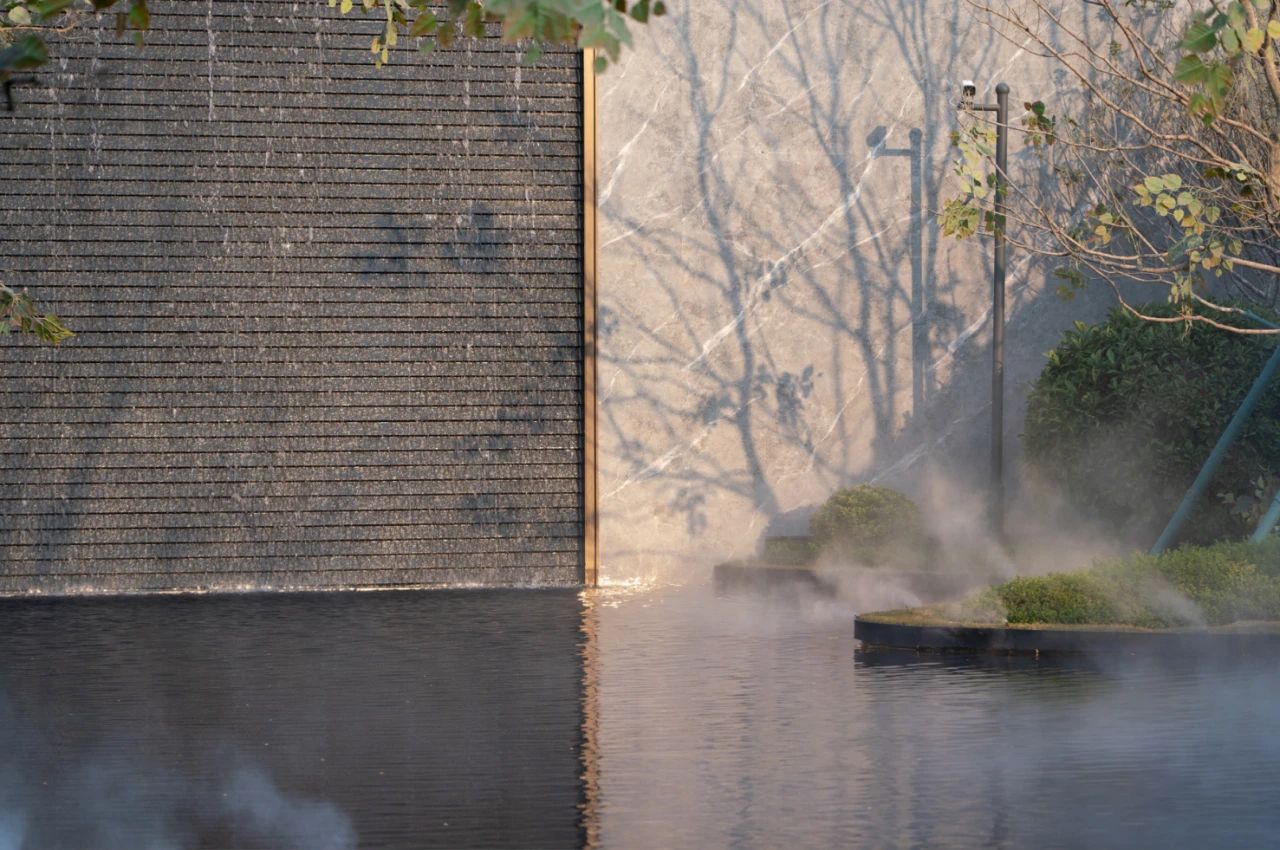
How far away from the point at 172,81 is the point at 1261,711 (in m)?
11.9

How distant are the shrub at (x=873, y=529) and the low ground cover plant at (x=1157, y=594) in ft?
15.5

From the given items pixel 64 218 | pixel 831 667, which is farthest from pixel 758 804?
pixel 64 218

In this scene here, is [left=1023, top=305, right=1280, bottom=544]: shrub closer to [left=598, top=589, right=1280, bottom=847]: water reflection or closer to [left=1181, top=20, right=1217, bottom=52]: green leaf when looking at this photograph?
[left=598, top=589, right=1280, bottom=847]: water reflection

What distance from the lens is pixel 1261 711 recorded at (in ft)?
29.7

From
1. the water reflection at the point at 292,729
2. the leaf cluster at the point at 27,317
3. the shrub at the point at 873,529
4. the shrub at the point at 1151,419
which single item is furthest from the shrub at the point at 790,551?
the leaf cluster at the point at 27,317

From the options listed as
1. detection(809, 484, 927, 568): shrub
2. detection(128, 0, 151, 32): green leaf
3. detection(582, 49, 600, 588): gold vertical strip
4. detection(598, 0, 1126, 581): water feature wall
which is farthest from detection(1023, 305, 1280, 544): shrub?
detection(128, 0, 151, 32): green leaf

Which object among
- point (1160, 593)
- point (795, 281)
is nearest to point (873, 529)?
point (795, 281)

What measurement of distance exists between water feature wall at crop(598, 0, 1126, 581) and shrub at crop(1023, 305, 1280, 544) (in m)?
2.04

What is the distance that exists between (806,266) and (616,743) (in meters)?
10.3

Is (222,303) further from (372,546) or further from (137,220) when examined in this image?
(372,546)

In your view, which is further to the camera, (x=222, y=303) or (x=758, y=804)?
(x=222, y=303)

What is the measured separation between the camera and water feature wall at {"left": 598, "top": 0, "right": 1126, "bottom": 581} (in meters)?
18.1

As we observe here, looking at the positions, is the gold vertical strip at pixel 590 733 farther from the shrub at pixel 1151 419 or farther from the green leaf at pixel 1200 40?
the shrub at pixel 1151 419

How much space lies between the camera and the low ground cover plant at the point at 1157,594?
446 inches
